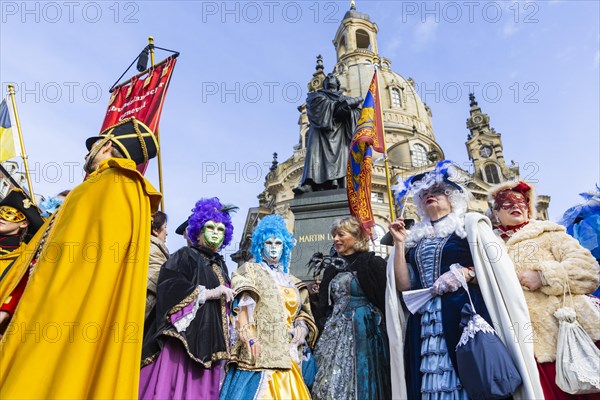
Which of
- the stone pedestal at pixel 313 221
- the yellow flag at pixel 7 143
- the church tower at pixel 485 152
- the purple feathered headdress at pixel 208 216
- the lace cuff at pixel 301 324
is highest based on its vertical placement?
the church tower at pixel 485 152

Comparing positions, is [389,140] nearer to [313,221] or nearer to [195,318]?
[313,221]

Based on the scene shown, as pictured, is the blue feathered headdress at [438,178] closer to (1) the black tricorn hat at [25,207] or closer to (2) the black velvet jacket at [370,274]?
(2) the black velvet jacket at [370,274]

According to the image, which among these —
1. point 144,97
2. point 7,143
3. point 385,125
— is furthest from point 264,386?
point 385,125

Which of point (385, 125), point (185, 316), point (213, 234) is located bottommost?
point (185, 316)

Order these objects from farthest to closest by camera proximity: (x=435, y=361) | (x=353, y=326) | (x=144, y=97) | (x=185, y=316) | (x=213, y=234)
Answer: (x=144, y=97) < (x=213, y=234) < (x=353, y=326) < (x=185, y=316) < (x=435, y=361)

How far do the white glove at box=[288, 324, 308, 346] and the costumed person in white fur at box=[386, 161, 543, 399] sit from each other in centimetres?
97

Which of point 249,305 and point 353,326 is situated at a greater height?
point 249,305

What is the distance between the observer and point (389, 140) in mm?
48375

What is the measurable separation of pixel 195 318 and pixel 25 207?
3040 mm

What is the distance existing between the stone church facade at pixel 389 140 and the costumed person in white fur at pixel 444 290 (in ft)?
86.7

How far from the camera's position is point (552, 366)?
322 cm

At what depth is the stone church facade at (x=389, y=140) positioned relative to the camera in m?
38.2

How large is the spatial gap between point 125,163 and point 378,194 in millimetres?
32941

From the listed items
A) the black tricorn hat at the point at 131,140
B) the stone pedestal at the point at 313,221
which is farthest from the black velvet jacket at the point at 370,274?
the stone pedestal at the point at 313,221
